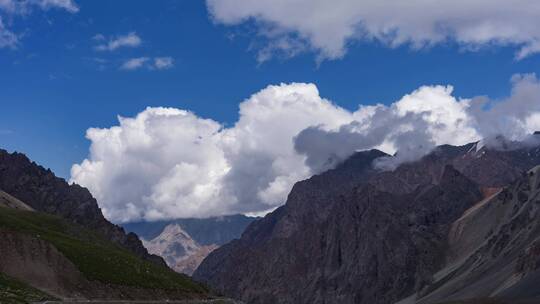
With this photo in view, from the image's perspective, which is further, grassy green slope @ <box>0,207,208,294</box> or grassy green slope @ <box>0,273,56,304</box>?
grassy green slope @ <box>0,207,208,294</box>

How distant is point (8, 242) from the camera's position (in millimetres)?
100500

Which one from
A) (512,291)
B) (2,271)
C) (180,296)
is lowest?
(512,291)

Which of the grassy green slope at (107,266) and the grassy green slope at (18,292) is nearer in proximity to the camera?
the grassy green slope at (18,292)

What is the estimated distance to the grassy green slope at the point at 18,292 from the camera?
69600 millimetres

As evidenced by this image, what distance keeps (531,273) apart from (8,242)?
479ft

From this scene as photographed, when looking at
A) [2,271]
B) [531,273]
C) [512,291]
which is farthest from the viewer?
[531,273]

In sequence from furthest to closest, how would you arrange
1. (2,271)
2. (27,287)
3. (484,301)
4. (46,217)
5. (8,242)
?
1. (46,217)
2. (484,301)
3. (8,242)
4. (2,271)
5. (27,287)

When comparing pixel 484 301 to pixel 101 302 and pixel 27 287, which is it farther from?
pixel 27 287

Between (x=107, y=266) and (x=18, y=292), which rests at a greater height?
(x=107, y=266)

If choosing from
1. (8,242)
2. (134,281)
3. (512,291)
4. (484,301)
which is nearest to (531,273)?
(512,291)

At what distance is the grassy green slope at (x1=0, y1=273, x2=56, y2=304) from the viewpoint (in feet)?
228

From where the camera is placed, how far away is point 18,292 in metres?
76.6

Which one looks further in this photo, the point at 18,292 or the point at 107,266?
the point at 107,266

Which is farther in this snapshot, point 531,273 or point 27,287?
point 531,273
